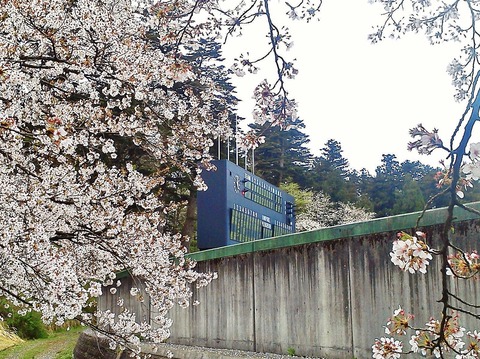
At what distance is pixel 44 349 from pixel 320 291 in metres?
12.1

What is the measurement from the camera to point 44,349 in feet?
57.5

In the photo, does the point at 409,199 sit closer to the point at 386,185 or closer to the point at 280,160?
the point at 386,185

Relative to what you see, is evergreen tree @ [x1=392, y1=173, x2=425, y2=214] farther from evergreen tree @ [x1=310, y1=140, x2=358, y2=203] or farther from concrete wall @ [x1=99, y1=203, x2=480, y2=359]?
concrete wall @ [x1=99, y1=203, x2=480, y2=359]

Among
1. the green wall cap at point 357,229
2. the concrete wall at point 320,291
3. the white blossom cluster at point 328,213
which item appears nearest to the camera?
the green wall cap at point 357,229

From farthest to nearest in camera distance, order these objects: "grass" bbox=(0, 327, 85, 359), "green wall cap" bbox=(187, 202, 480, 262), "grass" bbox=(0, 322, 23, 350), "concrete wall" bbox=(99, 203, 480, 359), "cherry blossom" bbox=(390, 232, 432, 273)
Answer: "grass" bbox=(0, 322, 23, 350) → "grass" bbox=(0, 327, 85, 359) → "concrete wall" bbox=(99, 203, 480, 359) → "green wall cap" bbox=(187, 202, 480, 262) → "cherry blossom" bbox=(390, 232, 432, 273)

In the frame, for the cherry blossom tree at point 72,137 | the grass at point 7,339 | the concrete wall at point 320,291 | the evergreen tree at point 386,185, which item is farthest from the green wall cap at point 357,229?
the evergreen tree at point 386,185

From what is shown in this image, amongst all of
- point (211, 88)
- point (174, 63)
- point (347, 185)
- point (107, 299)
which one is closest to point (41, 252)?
point (211, 88)

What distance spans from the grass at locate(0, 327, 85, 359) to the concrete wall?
6.78 m

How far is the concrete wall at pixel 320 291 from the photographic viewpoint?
704 cm

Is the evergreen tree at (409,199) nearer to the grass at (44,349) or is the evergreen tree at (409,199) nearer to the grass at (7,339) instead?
the grass at (44,349)

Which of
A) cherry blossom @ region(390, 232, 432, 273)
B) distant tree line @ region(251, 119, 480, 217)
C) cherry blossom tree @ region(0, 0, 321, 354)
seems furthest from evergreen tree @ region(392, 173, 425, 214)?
cherry blossom @ region(390, 232, 432, 273)

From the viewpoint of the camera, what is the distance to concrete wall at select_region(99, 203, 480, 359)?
704 cm

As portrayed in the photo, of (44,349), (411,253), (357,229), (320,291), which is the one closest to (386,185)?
(44,349)

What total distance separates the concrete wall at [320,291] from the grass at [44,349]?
22.3ft
